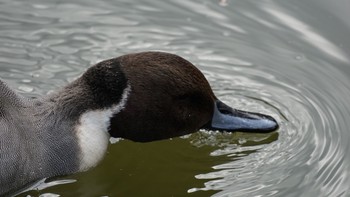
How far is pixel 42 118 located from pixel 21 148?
24cm

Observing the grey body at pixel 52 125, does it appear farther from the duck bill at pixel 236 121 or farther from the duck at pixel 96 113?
the duck bill at pixel 236 121

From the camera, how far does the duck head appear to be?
5.07m

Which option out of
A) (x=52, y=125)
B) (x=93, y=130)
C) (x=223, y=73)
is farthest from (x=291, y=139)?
(x=52, y=125)

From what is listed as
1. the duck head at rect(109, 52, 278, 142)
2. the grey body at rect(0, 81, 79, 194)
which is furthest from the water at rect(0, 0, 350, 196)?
the duck head at rect(109, 52, 278, 142)

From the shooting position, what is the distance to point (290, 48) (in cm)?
660

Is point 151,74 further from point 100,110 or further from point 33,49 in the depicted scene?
point 33,49

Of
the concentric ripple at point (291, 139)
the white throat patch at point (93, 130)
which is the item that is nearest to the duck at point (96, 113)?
the white throat patch at point (93, 130)

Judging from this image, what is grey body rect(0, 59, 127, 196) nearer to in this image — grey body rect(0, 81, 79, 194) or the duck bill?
grey body rect(0, 81, 79, 194)

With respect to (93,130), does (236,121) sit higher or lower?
higher

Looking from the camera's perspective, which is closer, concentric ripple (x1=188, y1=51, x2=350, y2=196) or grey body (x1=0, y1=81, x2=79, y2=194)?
grey body (x1=0, y1=81, x2=79, y2=194)

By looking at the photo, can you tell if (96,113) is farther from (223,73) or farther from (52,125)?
(223,73)

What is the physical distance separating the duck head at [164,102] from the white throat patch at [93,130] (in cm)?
3

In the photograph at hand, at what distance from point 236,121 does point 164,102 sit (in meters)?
0.49

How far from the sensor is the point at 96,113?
16.7 feet
